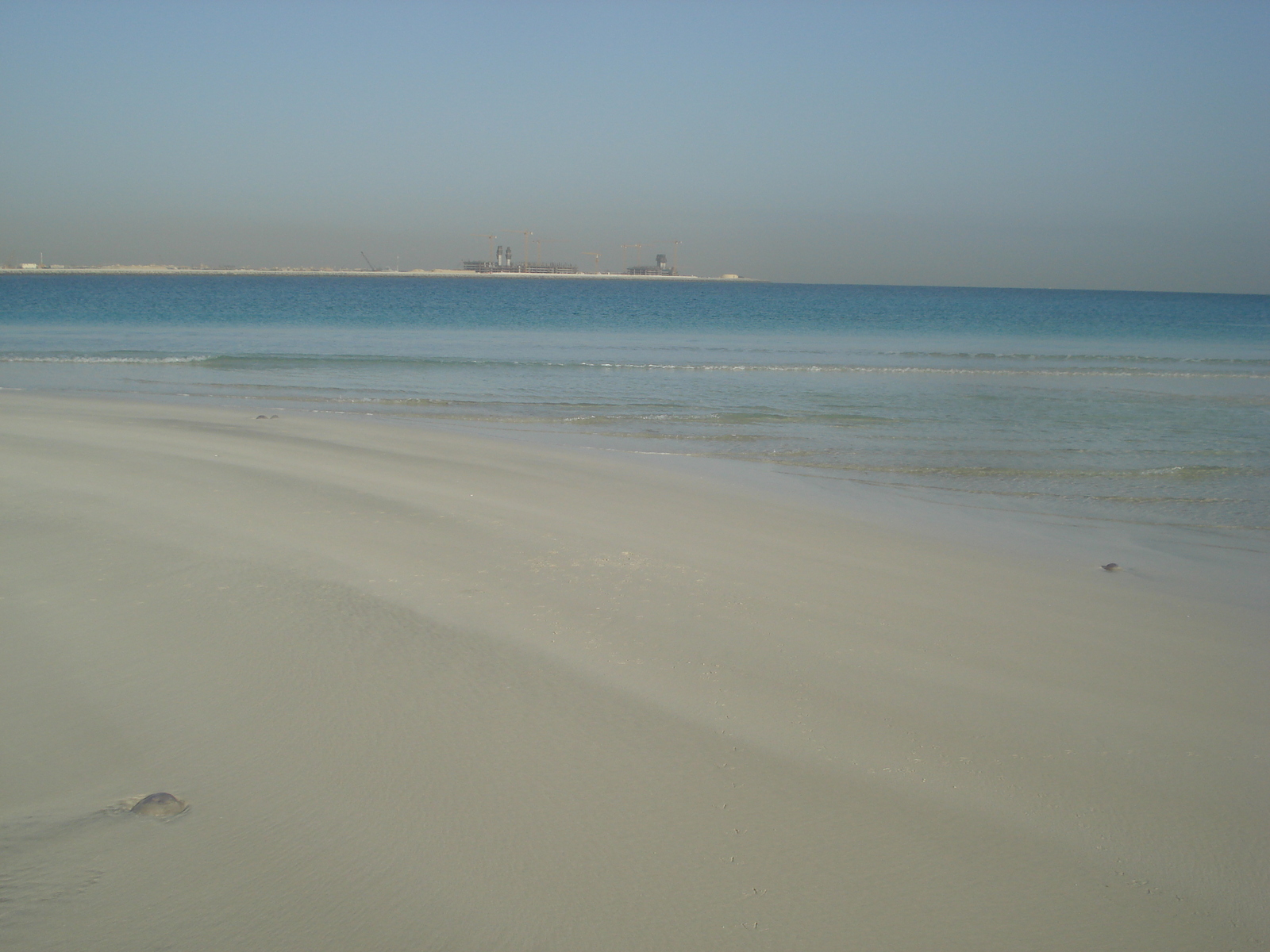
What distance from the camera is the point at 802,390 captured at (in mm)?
14836

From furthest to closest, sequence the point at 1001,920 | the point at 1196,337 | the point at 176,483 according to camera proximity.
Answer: the point at 1196,337
the point at 176,483
the point at 1001,920

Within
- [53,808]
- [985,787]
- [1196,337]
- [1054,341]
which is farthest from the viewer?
[1196,337]

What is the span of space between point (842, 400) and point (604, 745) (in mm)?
11463

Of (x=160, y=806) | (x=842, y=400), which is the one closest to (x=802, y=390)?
(x=842, y=400)

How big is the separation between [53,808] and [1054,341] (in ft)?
107

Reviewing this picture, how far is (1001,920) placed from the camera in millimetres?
2162

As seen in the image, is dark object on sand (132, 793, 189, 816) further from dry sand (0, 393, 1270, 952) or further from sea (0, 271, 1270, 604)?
sea (0, 271, 1270, 604)

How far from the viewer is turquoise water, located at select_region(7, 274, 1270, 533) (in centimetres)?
825

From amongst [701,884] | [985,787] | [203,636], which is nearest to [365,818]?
[701,884]

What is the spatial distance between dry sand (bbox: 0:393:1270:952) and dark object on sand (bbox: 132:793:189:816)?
4 cm

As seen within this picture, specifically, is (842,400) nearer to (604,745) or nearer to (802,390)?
(802,390)

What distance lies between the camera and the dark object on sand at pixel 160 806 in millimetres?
2355

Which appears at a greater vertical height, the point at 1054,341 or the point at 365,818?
the point at 1054,341

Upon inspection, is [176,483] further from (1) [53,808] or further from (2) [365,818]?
(2) [365,818]
